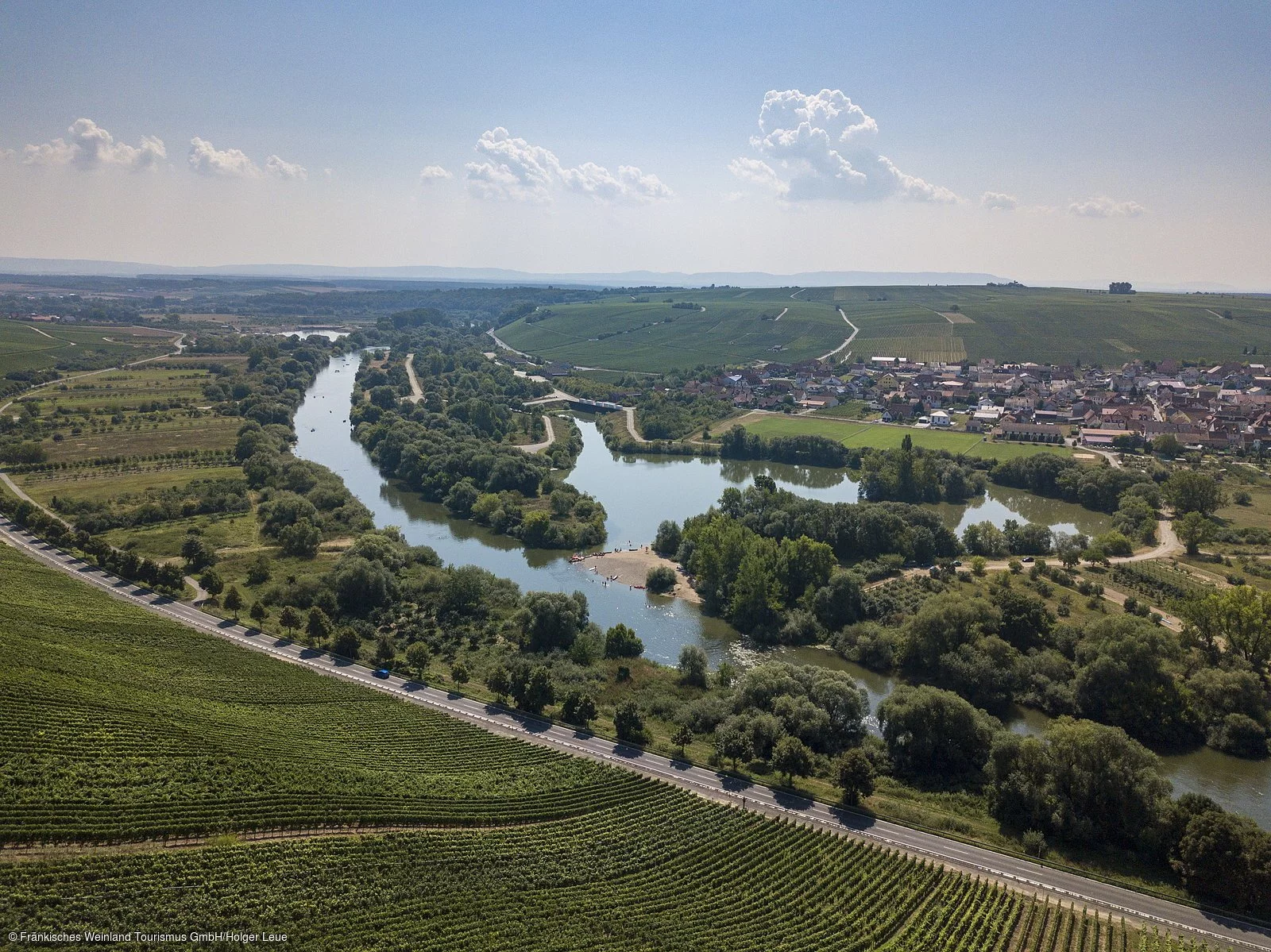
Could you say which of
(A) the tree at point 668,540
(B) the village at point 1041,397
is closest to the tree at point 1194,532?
(B) the village at point 1041,397

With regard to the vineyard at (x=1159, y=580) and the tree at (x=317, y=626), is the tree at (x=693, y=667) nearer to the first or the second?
the tree at (x=317, y=626)

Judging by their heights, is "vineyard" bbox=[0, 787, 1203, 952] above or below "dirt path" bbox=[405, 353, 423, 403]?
below

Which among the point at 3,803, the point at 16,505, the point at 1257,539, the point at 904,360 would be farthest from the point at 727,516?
the point at 904,360

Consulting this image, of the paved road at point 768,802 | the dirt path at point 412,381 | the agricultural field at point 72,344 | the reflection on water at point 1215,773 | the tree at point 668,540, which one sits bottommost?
the reflection on water at point 1215,773

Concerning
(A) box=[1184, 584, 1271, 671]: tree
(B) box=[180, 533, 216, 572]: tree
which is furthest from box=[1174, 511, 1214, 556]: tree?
(B) box=[180, 533, 216, 572]: tree

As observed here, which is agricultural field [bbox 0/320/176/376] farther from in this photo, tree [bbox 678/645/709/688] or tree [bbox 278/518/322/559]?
tree [bbox 678/645/709/688]
